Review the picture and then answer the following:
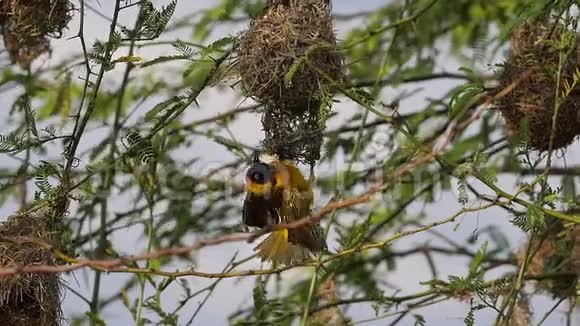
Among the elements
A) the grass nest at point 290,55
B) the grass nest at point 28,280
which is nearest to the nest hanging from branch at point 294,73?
the grass nest at point 290,55

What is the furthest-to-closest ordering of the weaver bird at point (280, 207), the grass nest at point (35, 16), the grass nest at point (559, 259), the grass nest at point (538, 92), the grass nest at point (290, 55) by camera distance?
the grass nest at point (559, 259), the grass nest at point (538, 92), the grass nest at point (35, 16), the grass nest at point (290, 55), the weaver bird at point (280, 207)

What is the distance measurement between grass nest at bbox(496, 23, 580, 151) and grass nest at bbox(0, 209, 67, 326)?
121cm

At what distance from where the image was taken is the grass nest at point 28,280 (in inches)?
99.3

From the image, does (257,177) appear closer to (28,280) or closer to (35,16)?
(28,280)

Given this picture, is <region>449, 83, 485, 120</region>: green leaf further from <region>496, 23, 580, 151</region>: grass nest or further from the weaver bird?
the weaver bird

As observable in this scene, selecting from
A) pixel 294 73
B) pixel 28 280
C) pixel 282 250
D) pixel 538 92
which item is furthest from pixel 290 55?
pixel 538 92

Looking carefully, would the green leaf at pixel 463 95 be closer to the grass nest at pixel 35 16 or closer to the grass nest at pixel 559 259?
the grass nest at pixel 559 259

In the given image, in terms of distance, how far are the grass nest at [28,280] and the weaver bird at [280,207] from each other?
0.44 m

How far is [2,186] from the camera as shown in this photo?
9.91 ft

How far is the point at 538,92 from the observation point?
123 inches

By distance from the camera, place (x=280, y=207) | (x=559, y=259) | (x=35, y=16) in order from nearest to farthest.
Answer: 1. (x=280, y=207)
2. (x=35, y=16)
3. (x=559, y=259)

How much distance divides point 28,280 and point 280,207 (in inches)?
22.2

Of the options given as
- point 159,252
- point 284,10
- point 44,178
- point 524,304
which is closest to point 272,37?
point 284,10

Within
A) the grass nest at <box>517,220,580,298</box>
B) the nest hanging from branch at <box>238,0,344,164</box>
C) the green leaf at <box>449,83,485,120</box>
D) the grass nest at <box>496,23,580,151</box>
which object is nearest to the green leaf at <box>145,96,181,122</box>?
the nest hanging from branch at <box>238,0,344,164</box>
